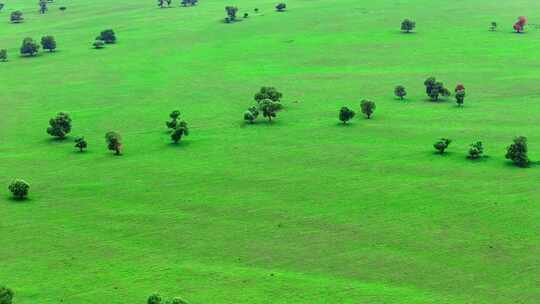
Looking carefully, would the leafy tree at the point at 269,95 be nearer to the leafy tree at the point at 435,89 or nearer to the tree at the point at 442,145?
the leafy tree at the point at 435,89

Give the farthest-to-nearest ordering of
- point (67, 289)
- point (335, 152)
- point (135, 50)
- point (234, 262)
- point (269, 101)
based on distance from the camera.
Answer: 1. point (135, 50)
2. point (269, 101)
3. point (335, 152)
4. point (234, 262)
5. point (67, 289)

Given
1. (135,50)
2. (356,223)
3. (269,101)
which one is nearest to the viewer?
(356,223)

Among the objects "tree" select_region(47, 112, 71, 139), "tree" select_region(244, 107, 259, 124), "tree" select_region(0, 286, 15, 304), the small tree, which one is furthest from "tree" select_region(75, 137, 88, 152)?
the small tree

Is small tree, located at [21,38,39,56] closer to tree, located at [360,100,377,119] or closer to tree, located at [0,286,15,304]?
tree, located at [360,100,377,119]

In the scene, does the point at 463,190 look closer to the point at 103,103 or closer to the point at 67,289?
the point at 67,289

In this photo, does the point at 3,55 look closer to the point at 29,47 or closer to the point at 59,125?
the point at 29,47

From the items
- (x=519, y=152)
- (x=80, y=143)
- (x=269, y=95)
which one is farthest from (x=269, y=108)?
(x=519, y=152)

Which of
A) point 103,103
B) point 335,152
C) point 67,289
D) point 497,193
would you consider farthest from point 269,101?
point 67,289
